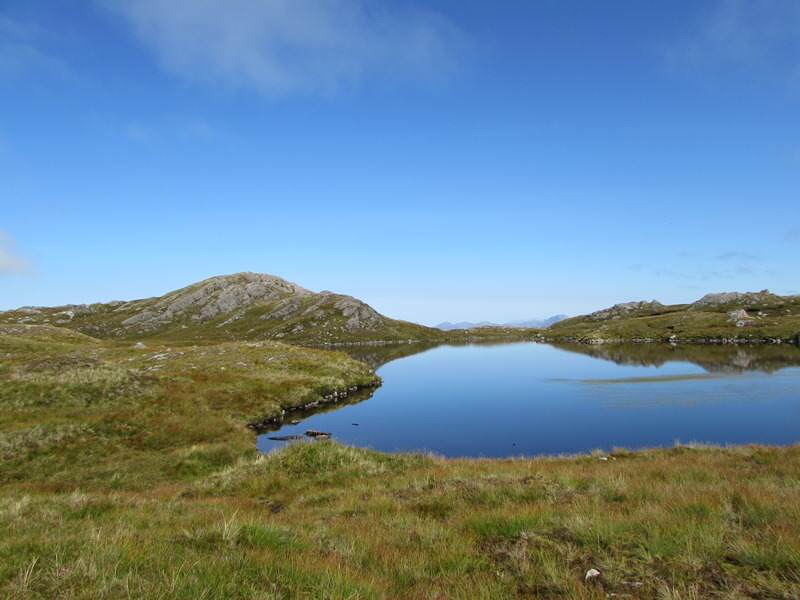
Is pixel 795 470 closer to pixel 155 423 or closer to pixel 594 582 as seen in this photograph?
pixel 594 582

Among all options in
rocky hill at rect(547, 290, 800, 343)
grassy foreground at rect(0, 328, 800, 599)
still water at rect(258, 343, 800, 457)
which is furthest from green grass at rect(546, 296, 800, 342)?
grassy foreground at rect(0, 328, 800, 599)

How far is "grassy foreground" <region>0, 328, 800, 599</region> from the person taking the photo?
6.25m

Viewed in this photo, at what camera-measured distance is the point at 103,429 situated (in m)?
30.9

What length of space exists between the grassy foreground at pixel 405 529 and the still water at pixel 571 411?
43.8 ft

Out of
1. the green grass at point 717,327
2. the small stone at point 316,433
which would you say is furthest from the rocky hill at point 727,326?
the small stone at point 316,433

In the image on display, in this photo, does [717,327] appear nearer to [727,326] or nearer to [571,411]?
[727,326]

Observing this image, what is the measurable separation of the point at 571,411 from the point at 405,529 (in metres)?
41.3

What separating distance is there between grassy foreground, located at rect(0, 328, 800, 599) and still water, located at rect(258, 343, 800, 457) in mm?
13337

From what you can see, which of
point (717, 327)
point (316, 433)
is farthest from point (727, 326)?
point (316, 433)

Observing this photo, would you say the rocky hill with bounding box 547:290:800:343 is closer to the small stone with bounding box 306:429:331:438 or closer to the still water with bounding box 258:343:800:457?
the still water with bounding box 258:343:800:457

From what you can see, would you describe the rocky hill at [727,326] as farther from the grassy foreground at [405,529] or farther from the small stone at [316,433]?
the grassy foreground at [405,529]

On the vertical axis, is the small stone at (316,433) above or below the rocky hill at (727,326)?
below

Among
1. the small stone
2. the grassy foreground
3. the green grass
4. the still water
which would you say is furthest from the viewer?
the green grass

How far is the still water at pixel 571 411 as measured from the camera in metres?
35.3
